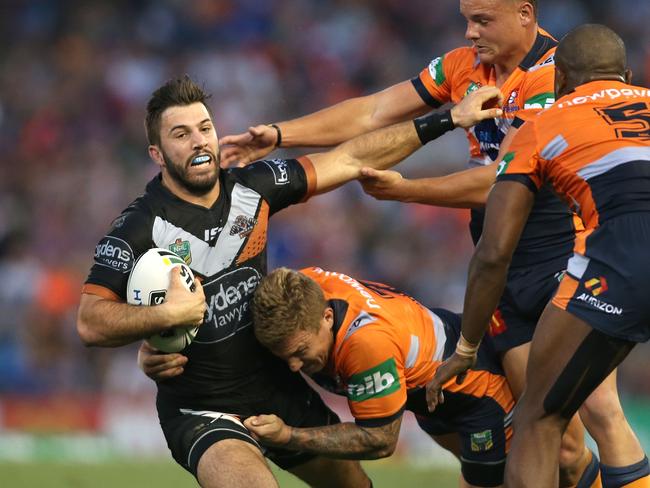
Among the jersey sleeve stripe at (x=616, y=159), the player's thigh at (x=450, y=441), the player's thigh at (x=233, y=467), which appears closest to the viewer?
the jersey sleeve stripe at (x=616, y=159)

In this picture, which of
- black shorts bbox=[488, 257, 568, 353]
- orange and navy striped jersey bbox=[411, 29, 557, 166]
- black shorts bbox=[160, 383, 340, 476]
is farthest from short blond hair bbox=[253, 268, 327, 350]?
orange and navy striped jersey bbox=[411, 29, 557, 166]

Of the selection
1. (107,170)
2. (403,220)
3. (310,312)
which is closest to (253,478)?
(310,312)

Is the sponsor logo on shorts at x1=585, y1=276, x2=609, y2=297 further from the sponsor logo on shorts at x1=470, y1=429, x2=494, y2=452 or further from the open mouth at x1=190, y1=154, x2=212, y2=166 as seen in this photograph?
the open mouth at x1=190, y1=154, x2=212, y2=166

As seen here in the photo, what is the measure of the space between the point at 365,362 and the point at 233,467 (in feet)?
3.04

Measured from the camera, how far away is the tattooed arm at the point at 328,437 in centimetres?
662

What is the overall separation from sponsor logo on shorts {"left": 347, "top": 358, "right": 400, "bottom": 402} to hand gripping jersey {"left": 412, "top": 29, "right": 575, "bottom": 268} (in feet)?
3.82

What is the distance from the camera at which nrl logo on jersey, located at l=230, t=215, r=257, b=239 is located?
273 inches

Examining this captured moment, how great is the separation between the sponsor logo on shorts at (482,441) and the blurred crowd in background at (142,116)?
6.69 m

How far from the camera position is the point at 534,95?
687 centimetres

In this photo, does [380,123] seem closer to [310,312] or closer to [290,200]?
[290,200]

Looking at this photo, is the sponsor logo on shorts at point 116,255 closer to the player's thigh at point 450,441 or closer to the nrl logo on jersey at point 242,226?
the nrl logo on jersey at point 242,226

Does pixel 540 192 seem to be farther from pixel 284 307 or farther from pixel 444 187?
pixel 284 307

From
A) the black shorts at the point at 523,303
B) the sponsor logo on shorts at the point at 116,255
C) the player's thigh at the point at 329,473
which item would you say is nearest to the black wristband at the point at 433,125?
the black shorts at the point at 523,303

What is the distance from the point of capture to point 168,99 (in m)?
6.89
